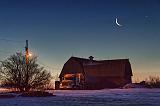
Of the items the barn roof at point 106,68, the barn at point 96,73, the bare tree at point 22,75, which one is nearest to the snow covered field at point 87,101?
the bare tree at point 22,75

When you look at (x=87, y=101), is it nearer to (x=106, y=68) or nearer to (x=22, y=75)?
(x=22, y=75)

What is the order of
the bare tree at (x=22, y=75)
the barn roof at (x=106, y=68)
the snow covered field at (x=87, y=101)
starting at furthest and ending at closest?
the barn roof at (x=106, y=68), the bare tree at (x=22, y=75), the snow covered field at (x=87, y=101)

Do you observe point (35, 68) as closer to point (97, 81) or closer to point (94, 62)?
point (97, 81)

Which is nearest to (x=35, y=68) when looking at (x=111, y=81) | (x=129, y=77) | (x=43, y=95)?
(x=43, y=95)

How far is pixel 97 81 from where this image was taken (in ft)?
277

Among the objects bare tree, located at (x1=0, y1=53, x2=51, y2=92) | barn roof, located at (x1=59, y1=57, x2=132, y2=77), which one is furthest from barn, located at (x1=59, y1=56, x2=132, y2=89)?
bare tree, located at (x1=0, y1=53, x2=51, y2=92)

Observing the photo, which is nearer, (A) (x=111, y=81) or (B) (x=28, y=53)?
(B) (x=28, y=53)

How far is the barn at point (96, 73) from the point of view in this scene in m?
82.8

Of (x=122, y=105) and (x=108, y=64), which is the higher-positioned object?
(x=108, y=64)

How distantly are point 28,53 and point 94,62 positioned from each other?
48783 millimetres

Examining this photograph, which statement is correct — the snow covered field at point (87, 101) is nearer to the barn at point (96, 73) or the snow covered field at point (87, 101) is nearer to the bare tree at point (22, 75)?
the bare tree at point (22, 75)

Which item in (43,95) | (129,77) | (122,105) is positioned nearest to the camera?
(122,105)

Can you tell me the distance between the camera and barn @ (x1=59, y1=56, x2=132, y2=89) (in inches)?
3260

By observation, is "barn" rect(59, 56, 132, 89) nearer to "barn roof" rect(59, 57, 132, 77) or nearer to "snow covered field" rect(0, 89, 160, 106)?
"barn roof" rect(59, 57, 132, 77)
